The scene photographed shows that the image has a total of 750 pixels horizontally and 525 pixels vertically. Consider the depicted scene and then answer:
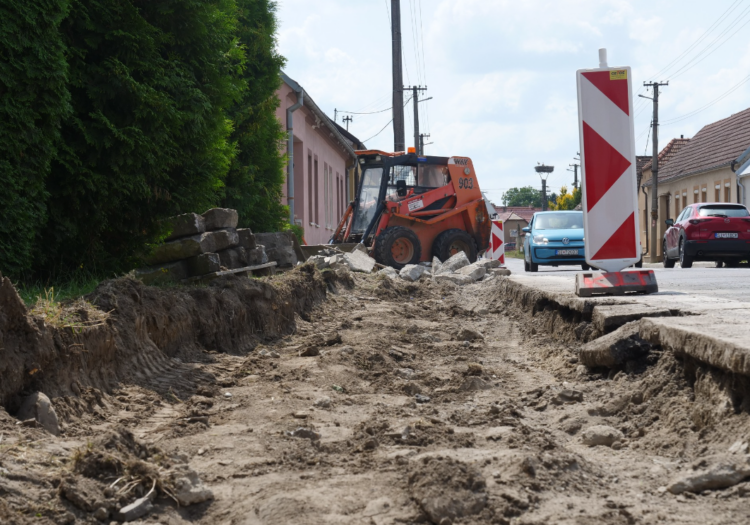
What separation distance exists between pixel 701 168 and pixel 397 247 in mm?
22978

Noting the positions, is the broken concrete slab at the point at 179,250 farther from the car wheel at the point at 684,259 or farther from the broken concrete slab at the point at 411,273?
the car wheel at the point at 684,259

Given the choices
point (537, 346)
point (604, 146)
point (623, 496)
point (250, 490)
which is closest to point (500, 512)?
point (623, 496)

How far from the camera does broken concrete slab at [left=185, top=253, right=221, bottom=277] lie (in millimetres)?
7336

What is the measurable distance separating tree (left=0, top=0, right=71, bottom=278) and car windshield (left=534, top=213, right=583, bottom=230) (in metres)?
14.9

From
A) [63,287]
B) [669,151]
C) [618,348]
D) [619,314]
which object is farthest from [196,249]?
[669,151]

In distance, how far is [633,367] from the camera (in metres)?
4.12

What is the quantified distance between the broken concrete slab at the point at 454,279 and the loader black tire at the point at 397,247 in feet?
9.35

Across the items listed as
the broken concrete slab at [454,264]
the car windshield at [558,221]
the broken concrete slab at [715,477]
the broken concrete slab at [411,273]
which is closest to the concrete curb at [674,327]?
the broken concrete slab at [715,477]

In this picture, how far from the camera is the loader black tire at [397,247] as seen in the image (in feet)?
55.0

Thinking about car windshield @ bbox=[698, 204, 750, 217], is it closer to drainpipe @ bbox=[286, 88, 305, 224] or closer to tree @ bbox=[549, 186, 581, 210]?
drainpipe @ bbox=[286, 88, 305, 224]

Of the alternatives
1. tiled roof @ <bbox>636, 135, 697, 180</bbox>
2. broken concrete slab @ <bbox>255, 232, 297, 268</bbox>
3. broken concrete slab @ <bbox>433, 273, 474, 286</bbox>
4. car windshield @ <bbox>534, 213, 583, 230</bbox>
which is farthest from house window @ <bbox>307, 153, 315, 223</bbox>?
tiled roof @ <bbox>636, 135, 697, 180</bbox>

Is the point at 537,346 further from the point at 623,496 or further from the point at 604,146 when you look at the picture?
the point at 623,496

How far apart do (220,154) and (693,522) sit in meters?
6.13

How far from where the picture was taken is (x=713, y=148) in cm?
3569
